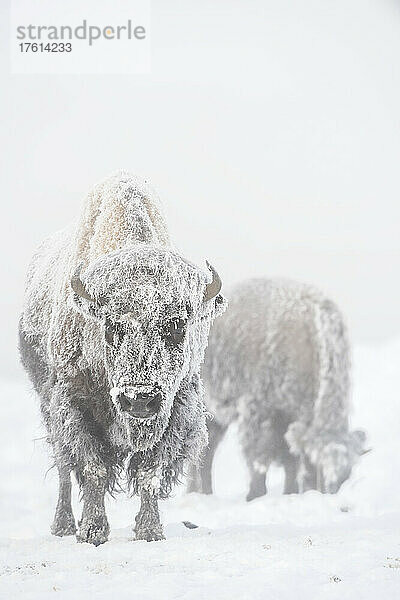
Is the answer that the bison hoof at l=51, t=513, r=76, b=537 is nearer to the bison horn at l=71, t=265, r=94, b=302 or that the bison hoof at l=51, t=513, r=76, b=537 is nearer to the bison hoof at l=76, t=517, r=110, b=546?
the bison hoof at l=76, t=517, r=110, b=546

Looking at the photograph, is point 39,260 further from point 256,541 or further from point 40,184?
point 256,541

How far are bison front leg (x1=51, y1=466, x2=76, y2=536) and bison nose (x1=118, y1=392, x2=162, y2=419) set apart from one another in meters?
0.85

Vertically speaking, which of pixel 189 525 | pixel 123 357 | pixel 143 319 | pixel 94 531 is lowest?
pixel 189 525

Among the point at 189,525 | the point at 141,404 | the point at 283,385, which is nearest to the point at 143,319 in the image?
the point at 141,404

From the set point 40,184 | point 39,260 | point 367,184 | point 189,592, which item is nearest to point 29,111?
point 40,184

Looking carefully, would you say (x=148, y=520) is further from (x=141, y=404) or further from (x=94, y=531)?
(x=141, y=404)

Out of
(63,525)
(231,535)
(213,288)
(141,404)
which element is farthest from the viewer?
(63,525)

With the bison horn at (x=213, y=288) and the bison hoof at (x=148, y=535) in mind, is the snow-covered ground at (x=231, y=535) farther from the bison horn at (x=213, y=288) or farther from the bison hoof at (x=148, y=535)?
the bison horn at (x=213, y=288)

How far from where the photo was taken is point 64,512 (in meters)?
3.53

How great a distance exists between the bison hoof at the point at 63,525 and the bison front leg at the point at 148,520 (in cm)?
48

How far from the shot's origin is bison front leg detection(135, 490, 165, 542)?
3111 mm

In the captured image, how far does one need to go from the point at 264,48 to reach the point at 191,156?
604 millimetres

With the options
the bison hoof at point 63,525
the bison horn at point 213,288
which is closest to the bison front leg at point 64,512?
the bison hoof at point 63,525

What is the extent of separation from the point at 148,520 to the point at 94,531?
8.0 inches
